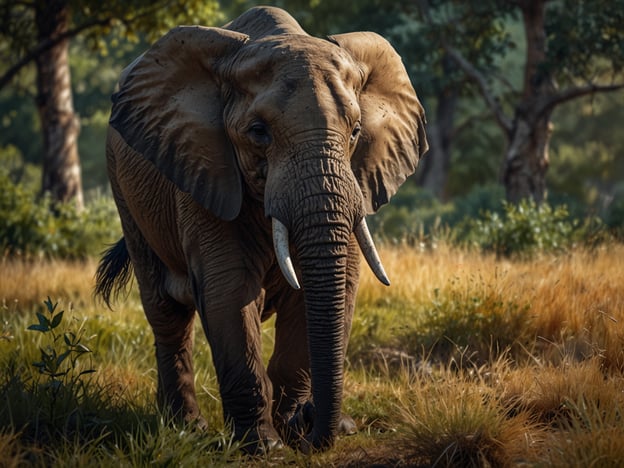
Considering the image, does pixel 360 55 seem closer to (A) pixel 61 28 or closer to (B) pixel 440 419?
(B) pixel 440 419

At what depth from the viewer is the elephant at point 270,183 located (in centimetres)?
458

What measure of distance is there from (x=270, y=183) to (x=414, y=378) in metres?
2.37

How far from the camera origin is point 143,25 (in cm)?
1424

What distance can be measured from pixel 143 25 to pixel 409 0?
7300mm

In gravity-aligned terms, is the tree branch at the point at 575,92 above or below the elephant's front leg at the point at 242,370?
below

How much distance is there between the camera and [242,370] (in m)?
5.02

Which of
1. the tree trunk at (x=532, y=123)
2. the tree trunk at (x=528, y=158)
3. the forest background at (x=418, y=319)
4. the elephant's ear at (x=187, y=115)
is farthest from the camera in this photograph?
the tree trunk at (x=528, y=158)

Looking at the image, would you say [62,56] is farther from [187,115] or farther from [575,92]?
[187,115]

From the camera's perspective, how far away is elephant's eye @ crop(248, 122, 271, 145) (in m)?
4.75

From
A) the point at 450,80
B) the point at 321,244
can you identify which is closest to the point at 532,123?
the point at 450,80

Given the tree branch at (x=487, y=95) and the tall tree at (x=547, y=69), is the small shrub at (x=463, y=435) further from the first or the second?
the tree branch at (x=487, y=95)

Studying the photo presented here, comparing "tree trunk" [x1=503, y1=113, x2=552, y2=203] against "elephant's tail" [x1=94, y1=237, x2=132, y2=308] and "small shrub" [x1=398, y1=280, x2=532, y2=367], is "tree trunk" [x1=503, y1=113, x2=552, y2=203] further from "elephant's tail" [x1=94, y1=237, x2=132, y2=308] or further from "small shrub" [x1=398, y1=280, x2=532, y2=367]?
"elephant's tail" [x1=94, y1=237, x2=132, y2=308]

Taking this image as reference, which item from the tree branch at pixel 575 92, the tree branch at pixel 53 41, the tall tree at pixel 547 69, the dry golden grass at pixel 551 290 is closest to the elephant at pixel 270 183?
the dry golden grass at pixel 551 290

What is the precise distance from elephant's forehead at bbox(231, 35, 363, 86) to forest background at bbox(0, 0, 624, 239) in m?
5.95
